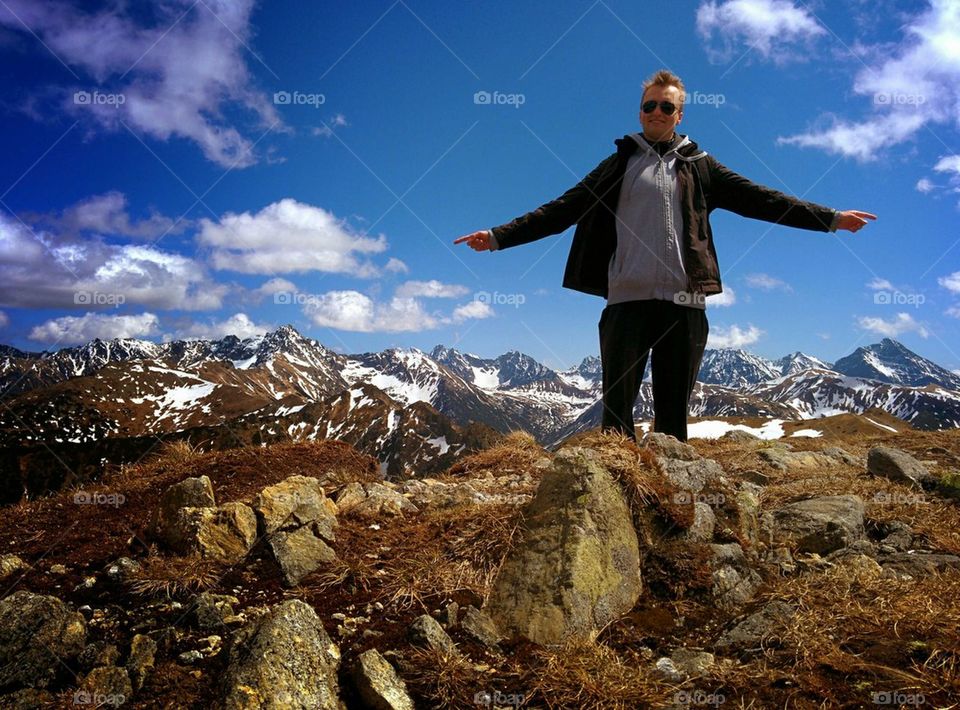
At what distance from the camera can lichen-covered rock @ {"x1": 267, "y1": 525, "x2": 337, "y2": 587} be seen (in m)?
4.73

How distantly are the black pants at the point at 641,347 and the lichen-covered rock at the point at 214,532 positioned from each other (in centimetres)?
385

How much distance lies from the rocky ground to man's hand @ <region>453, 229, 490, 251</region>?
2490 millimetres

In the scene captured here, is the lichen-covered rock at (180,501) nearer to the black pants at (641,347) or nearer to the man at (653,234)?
the man at (653,234)

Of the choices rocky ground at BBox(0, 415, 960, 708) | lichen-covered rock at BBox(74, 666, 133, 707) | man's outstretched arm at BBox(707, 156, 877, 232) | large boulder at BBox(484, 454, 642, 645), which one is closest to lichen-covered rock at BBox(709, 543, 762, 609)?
rocky ground at BBox(0, 415, 960, 708)

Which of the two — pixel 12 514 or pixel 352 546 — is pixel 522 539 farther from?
Result: pixel 12 514

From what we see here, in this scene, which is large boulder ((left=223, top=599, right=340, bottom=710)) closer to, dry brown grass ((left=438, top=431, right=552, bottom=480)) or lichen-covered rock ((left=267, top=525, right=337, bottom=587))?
lichen-covered rock ((left=267, top=525, right=337, bottom=587))

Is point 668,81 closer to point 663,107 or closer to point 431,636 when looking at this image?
point 663,107

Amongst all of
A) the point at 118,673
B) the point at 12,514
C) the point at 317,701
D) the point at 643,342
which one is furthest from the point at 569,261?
the point at 12,514

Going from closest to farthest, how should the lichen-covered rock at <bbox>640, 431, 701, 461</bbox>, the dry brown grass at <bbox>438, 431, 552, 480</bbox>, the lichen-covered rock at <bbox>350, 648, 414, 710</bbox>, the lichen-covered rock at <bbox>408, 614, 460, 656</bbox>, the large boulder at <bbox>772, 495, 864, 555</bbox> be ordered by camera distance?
→ the lichen-covered rock at <bbox>350, 648, 414, 710</bbox>
the lichen-covered rock at <bbox>408, 614, 460, 656</bbox>
the large boulder at <bbox>772, 495, 864, 555</bbox>
the lichen-covered rock at <bbox>640, 431, 701, 461</bbox>
the dry brown grass at <bbox>438, 431, 552, 480</bbox>

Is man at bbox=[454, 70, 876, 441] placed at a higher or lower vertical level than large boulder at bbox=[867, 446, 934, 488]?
higher

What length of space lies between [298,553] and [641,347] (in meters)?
4.10

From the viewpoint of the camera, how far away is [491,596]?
453 cm

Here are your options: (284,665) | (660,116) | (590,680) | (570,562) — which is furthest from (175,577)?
(660,116)

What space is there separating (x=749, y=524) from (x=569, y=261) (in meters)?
3.56
